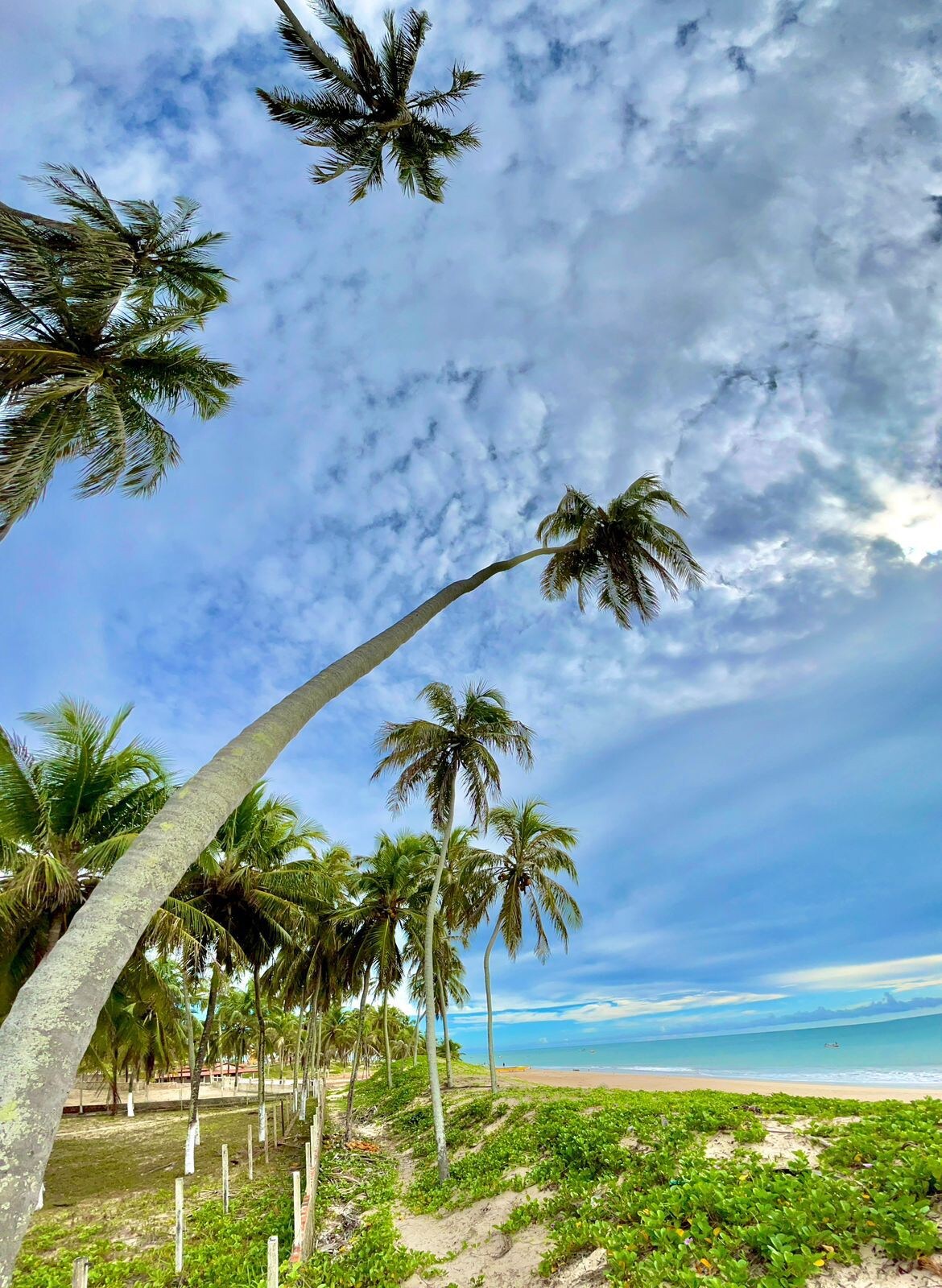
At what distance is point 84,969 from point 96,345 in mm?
8899

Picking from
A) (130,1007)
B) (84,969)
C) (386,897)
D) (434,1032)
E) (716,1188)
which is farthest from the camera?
(386,897)

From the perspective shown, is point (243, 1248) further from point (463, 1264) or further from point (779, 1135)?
point (779, 1135)

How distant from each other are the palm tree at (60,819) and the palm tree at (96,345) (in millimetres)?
5428

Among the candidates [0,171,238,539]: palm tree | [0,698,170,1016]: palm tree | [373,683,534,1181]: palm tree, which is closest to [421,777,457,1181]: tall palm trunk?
[373,683,534,1181]: palm tree

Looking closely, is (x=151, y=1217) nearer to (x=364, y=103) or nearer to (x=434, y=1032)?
(x=434, y=1032)

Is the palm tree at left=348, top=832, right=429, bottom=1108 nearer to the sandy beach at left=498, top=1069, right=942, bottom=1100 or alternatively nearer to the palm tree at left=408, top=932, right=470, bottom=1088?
the palm tree at left=408, top=932, right=470, bottom=1088

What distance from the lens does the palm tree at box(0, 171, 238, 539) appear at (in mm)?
7953

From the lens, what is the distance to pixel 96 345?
8758 millimetres

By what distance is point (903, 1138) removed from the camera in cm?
638

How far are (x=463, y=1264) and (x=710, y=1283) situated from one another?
4.94m

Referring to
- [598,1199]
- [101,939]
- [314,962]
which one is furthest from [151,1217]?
[101,939]

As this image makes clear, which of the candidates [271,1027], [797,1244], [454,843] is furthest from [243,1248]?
[271,1027]

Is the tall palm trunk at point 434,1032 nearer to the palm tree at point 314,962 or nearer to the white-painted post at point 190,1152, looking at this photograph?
the white-painted post at point 190,1152

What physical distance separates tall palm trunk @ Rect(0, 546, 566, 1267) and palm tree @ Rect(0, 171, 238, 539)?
6.35 m
